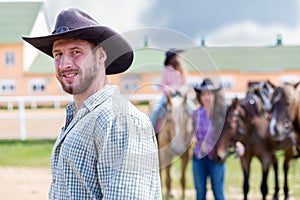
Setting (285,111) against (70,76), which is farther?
(285,111)

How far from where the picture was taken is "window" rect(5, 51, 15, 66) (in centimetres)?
3181

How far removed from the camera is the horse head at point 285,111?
7.47 meters

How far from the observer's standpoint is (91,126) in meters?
1.80

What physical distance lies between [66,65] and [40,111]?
16655 millimetres

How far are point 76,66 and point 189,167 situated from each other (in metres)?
10.8

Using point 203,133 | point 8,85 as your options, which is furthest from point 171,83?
point 8,85


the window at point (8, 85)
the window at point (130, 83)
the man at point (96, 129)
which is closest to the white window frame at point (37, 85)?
the window at point (8, 85)

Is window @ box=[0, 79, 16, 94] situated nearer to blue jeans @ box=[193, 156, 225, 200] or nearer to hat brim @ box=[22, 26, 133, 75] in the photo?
blue jeans @ box=[193, 156, 225, 200]

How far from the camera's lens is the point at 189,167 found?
41.4ft

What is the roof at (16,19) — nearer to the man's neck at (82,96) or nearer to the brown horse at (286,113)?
the brown horse at (286,113)

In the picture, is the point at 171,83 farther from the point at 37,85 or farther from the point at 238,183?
the point at 37,85

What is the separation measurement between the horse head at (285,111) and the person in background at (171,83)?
4.60 feet

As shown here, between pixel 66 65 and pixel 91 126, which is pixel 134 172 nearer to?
pixel 91 126

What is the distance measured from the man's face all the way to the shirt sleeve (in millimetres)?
203
